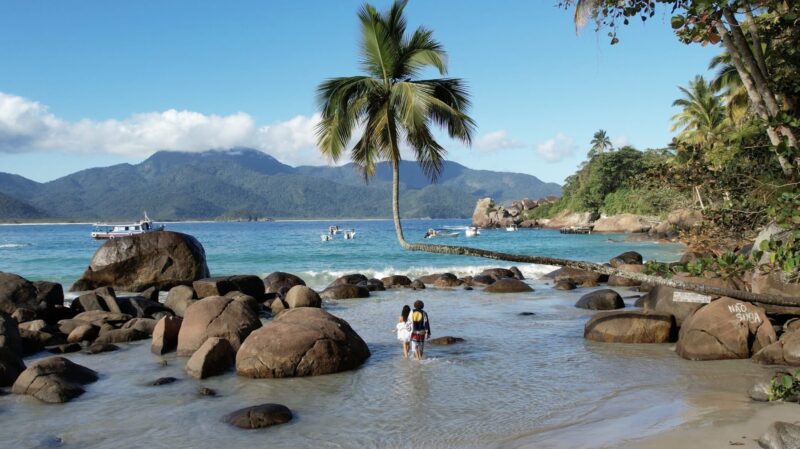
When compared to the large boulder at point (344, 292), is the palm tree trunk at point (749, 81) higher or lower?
higher

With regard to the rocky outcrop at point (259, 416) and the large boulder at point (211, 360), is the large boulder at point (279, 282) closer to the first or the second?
the large boulder at point (211, 360)

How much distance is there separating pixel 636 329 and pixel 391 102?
811 cm

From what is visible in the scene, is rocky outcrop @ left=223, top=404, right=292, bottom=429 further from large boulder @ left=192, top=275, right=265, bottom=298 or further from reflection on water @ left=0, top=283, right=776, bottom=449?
large boulder @ left=192, top=275, right=265, bottom=298

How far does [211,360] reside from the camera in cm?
1138

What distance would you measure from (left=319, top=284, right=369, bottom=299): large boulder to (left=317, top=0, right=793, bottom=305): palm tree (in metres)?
14.8

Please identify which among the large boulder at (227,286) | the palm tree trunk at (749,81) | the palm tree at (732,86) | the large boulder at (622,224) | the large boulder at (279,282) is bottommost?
the large boulder at (279,282)

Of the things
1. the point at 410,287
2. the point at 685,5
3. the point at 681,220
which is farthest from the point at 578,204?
the point at 685,5

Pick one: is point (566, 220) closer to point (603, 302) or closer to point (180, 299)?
point (603, 302)

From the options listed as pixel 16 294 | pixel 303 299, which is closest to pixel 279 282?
pixel 303 299

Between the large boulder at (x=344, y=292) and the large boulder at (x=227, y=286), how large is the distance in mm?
2703

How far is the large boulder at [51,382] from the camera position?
32.2ft

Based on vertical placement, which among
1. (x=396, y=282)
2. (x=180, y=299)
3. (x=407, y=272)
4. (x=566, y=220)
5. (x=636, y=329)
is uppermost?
(x=566, y=220)

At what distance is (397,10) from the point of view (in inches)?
412

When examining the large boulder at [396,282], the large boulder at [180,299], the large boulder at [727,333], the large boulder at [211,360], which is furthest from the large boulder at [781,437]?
the large boulder at [396,282]
